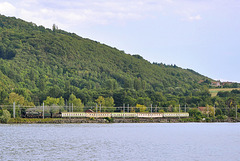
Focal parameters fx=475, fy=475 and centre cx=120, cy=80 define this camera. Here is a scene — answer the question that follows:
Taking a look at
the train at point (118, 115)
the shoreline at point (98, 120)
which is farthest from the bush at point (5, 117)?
the train at point (118, 115)

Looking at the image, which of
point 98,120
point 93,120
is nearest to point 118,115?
point 98,120

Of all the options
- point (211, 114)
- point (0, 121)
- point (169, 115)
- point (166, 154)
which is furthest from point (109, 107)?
point (166, 154)

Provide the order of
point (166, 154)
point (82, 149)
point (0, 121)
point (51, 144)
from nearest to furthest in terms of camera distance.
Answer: point (166, 154)
point (82, 149)
point (51, 144)
point (0, 121)

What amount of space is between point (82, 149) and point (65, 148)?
270 cm

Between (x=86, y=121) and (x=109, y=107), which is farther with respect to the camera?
(x=109, y=107)

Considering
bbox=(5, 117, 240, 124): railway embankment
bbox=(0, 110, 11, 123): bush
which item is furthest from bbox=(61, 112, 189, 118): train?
bbox=(0, 110, 11, 123): bush

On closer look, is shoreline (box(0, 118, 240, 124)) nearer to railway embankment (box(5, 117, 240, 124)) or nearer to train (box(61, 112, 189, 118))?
railway embankment (box(5, 117, 240, 124))

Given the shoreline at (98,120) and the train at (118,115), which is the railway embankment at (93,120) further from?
the train at (118,115)

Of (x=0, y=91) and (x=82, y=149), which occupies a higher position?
(x=0, y=91)

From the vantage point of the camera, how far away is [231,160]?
57.2 m

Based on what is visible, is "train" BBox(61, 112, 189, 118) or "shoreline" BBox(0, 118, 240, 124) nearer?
"shoreline" BBox(0, 118, 240, 124)

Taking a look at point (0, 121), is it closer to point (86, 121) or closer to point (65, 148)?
point (86, 121)

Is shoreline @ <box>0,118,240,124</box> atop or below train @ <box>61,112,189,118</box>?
below

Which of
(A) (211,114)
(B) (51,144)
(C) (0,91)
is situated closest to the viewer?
(B) (51,144)
